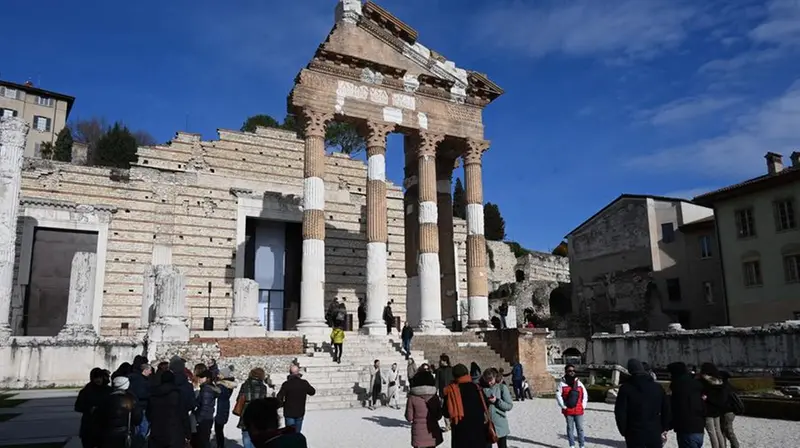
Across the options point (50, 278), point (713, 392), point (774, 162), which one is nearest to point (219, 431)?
point (713, 392)

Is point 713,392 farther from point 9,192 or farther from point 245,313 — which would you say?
point 9,192

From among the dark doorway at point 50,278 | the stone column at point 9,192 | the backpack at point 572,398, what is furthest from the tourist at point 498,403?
the dark doorway at point 50,278

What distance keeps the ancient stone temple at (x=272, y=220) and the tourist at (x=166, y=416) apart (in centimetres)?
1147

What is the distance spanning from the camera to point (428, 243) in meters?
23.2

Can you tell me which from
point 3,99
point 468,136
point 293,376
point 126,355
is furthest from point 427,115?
point 3,99

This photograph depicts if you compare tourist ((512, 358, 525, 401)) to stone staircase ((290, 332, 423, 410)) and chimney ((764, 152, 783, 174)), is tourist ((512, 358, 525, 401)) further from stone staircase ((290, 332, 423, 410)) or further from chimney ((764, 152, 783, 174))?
chimney ((764, 152, 783, 174))

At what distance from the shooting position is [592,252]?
4272 cm

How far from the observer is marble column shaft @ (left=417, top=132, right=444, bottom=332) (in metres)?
22.8

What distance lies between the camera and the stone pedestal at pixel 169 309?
16.7 meters

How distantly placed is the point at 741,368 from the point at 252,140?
74.1ft

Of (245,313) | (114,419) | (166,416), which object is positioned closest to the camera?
(114,419)

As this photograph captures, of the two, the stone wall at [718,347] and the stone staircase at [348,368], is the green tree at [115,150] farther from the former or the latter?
the stone wall at [718,347]

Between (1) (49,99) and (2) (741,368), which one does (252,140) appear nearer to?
(2) (741,368)

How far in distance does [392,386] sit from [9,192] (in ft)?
46.4
